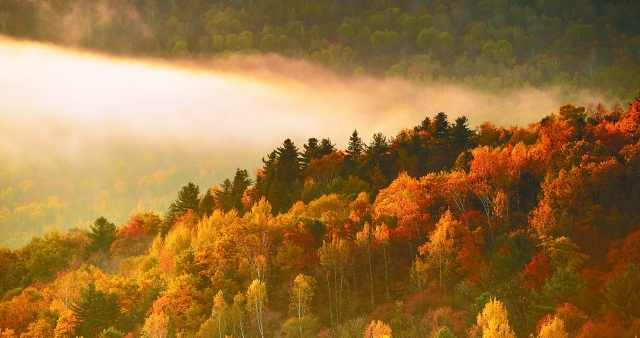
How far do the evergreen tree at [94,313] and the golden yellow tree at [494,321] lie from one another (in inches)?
1972

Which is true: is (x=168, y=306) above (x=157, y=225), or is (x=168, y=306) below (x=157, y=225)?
below

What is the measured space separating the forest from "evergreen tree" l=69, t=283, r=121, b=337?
18cm

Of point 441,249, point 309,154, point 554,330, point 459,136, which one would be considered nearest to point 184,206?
point 309,154

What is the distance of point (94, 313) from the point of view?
9131cm

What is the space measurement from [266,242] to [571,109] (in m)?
72.8

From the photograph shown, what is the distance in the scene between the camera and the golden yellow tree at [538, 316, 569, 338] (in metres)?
65.7

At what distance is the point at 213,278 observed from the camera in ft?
299

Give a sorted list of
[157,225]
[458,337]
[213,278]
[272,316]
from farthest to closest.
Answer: [157,225] → [213,278] → [272,316] → [458,337]

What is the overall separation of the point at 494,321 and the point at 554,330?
5.66 m

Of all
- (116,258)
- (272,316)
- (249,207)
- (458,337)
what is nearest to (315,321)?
(272,316)

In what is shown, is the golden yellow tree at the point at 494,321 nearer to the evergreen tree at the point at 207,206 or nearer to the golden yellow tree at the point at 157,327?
the golden yellow tree at the point at 157,327

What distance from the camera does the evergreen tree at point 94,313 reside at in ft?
296

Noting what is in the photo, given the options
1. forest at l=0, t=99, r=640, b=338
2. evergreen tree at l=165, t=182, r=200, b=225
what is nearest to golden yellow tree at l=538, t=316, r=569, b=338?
forest at l=0, t=99, r=640, b=338

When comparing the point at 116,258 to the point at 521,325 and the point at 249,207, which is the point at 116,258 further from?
the point at 521,325
